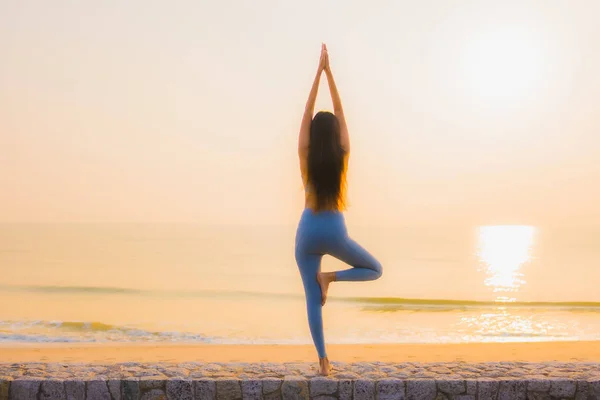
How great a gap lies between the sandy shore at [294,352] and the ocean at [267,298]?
129 cm

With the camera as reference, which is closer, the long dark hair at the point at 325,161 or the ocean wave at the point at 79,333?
the long dark hair at the point at 325,161

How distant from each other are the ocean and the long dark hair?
821 cm

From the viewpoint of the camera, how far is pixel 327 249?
17.6 ft

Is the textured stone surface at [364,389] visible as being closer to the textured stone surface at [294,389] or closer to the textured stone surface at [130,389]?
the textured stone surface at [294,389]

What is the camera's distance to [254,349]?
11820mm

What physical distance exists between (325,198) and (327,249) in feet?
1.28

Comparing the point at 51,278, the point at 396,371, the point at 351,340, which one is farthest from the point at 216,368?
the point at 51,278

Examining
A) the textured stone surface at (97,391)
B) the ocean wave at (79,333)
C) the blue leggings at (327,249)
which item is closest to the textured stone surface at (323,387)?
the blue leggings at (327,249)

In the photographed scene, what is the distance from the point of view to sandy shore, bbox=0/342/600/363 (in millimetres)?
10742

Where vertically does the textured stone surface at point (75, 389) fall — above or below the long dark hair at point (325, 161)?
below

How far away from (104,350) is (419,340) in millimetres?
6135

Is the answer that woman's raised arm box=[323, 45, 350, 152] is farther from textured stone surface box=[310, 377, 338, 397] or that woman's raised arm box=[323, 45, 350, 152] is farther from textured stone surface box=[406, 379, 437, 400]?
textured stone surface box=[406, 379, 437, 400]

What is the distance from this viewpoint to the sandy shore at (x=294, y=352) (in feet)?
35.2

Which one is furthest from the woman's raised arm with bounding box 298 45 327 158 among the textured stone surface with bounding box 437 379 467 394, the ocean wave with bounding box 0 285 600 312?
the ocean wave with bounding box 0 285 600 312
